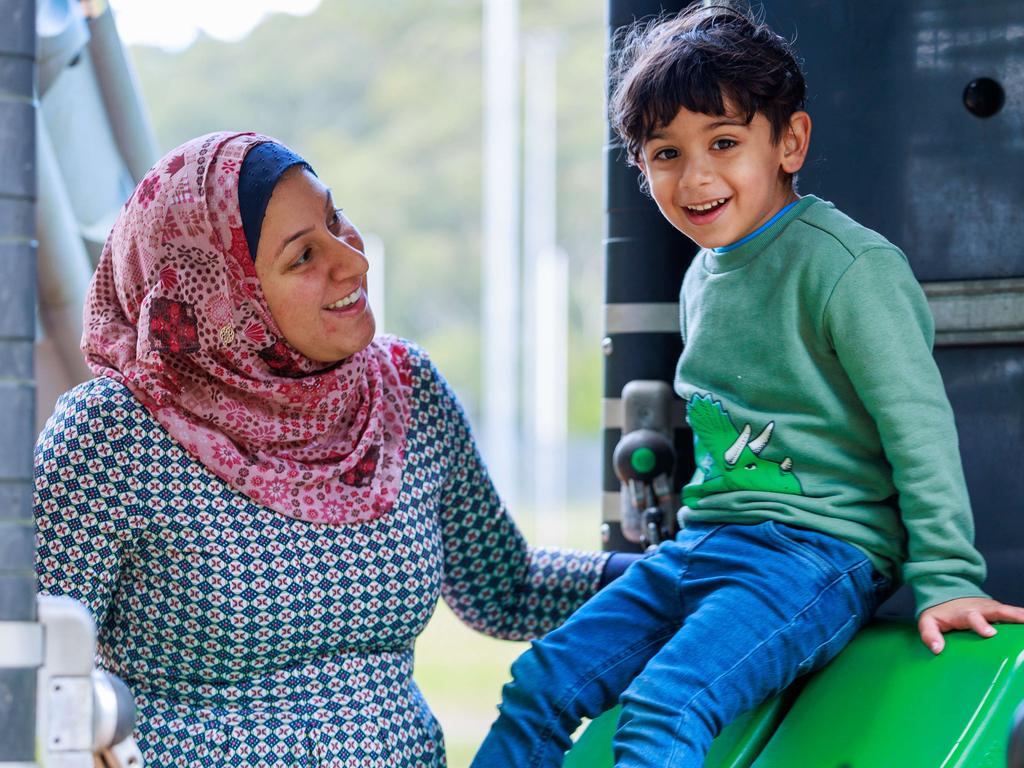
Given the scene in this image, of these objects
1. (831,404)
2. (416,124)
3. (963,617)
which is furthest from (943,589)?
(416,124)

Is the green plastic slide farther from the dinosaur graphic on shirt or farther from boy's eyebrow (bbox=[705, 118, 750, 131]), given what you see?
boy's eyebrow (bbox=[705, 118, 750, 131])

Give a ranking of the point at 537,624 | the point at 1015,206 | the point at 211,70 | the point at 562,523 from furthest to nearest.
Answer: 1. the point at 211,70
2. the point at 562,523
3. the point at 537,624
4. the point at 1015,206

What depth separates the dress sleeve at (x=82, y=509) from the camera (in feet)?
7.10

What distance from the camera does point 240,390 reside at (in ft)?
7.67

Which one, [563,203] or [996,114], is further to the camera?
[563,203]

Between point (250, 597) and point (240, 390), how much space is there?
1.07 ft

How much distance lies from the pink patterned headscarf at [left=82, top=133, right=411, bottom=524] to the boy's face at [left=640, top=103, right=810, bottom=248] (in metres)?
0.62

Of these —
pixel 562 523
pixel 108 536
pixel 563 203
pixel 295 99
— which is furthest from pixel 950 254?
pixel 295 99

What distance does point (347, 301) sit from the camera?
2.35 meters

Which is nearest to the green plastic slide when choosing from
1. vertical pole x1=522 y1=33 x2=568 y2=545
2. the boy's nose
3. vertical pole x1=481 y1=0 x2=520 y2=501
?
the boy's nose

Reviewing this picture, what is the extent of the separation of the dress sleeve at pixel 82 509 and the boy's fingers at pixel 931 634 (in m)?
1.15

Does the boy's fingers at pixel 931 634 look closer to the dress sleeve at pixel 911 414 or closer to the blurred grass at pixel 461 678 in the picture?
the dress sleeve at pixel 911 414

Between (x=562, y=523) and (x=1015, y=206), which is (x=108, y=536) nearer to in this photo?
(x=1015, y=206)

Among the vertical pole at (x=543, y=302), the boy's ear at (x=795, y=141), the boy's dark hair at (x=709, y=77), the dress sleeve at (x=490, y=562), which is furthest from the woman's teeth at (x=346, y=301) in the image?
the vertical pole at (x=543, y=302)
